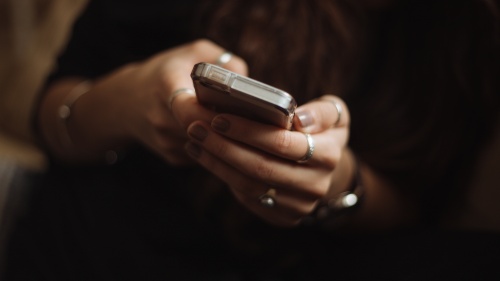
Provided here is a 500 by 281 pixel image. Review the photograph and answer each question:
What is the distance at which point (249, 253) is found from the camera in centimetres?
72

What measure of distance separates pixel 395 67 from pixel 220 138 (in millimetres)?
473

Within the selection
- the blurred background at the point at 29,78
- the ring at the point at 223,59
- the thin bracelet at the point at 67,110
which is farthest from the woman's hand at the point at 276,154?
the blurred background at the point at 29,78

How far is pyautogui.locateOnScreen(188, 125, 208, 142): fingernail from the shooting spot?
0.46 meters

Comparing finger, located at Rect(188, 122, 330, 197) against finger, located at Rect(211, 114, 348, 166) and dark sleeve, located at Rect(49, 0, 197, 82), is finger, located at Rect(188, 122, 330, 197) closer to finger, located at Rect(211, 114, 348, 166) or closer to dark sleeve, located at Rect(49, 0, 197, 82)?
finger, located at Rect(211, 114, 348, 166)

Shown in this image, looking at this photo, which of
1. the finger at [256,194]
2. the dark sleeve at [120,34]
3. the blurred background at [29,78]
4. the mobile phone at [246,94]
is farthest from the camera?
the blurred background at [29,78]

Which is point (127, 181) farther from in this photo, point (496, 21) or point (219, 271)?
point (496, 21)

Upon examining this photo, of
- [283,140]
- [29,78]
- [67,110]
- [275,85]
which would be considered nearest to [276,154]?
[283,140]

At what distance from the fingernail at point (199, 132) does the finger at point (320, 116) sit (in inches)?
3.7

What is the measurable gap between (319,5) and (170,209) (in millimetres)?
414

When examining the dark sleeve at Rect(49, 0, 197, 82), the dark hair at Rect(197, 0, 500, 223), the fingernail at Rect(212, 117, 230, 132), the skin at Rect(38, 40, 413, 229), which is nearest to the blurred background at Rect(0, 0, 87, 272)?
the dark sleeve at Rect(49, 0, 197, 82)

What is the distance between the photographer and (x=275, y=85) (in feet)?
2.35

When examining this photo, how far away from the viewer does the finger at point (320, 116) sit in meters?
0.46

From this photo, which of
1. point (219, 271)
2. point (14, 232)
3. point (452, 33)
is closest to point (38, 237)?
point (14, 232)

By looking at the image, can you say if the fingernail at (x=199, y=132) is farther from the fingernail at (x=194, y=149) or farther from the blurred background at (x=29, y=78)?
the blurred background at (x=29, y=78)
